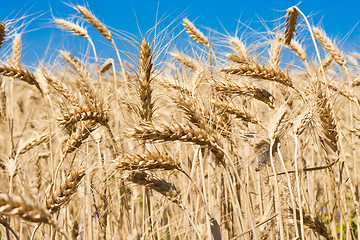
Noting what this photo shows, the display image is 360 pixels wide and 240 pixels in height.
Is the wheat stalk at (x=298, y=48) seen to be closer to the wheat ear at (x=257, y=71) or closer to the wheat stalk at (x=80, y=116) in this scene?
the wheat ear at (x=257, y=71)

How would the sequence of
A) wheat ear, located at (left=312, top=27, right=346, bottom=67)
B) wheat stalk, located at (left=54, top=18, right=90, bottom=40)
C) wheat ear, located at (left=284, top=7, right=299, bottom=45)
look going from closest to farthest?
wheat ear, located at (left=284, top=7, right=299, bottom=45) → wheat ear, located at (left=312, top=27, right=346, bottom=67) → wheat stalk, located at (left=54, top=18, right=90, bottom=40)

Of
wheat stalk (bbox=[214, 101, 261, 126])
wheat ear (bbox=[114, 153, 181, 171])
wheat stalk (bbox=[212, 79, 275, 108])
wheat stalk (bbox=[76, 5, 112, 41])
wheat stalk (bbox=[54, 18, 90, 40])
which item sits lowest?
wheat ear (bbox=[114, 153, 181, 171])

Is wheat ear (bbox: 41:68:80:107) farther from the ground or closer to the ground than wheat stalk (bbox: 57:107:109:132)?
farther from the ground

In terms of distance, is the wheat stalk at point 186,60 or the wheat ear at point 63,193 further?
the wheat stalk at point 186,60

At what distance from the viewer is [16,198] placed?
0.80m

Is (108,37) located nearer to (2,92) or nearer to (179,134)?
(2,92)

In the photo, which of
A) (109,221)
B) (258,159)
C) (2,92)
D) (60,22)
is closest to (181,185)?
(109,221)

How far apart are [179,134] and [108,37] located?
1.96 m

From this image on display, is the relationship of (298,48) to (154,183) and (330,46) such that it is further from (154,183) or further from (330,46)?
(154,183)

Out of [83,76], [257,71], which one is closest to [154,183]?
[257,71]

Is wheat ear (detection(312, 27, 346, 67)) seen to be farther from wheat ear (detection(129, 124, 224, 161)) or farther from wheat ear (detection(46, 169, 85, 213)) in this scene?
wheat ear (detection(46, 169, 85, 213))

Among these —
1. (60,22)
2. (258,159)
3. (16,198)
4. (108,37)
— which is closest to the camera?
(16,198)

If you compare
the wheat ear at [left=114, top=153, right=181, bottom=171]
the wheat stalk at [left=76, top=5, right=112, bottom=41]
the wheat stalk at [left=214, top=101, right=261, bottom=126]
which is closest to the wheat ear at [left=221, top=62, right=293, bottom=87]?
the wheat stalk at [left=214, top=101, right=261, bottom=126]

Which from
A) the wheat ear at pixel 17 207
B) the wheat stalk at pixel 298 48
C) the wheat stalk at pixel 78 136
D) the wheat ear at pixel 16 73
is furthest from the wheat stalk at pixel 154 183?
the wheat stalk at pixel 298 48
